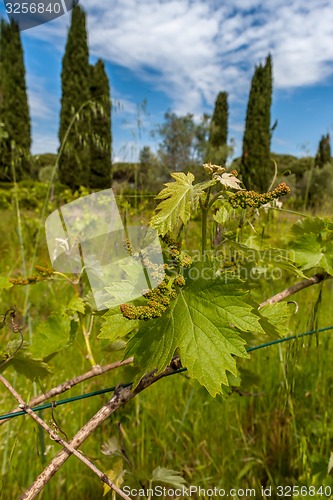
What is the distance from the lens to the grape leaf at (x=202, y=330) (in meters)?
0.57

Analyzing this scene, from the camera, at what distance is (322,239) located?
91 centimetres

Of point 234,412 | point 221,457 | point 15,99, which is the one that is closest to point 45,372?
point 221,457

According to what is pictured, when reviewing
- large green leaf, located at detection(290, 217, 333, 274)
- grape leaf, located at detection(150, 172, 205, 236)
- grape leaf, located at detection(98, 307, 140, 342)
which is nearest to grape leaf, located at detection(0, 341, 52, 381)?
grape leaf, located at detection(98, 307, 140, 342)

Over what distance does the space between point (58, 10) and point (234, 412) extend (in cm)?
181

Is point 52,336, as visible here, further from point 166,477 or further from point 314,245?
point 314,245

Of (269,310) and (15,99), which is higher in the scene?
(15,99)

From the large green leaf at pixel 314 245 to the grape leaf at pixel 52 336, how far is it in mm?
574

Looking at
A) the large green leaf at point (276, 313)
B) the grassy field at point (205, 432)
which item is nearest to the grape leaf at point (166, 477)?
the grassy field at point (205, 432)

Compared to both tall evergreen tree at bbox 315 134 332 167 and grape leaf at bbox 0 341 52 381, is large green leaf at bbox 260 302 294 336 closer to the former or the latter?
grape leaf at bbox 0 341 52 381

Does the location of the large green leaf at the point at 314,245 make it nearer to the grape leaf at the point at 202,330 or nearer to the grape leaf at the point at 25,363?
the grape leaf at the point at 202,330

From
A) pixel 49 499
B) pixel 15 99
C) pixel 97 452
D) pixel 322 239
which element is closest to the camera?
pixel 322 239

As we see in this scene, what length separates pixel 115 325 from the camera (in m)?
0.63

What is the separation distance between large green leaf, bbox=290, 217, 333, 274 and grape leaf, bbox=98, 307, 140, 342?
44 centimetres

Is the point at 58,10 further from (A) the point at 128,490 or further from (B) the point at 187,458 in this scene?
(B) the point at 187,458
